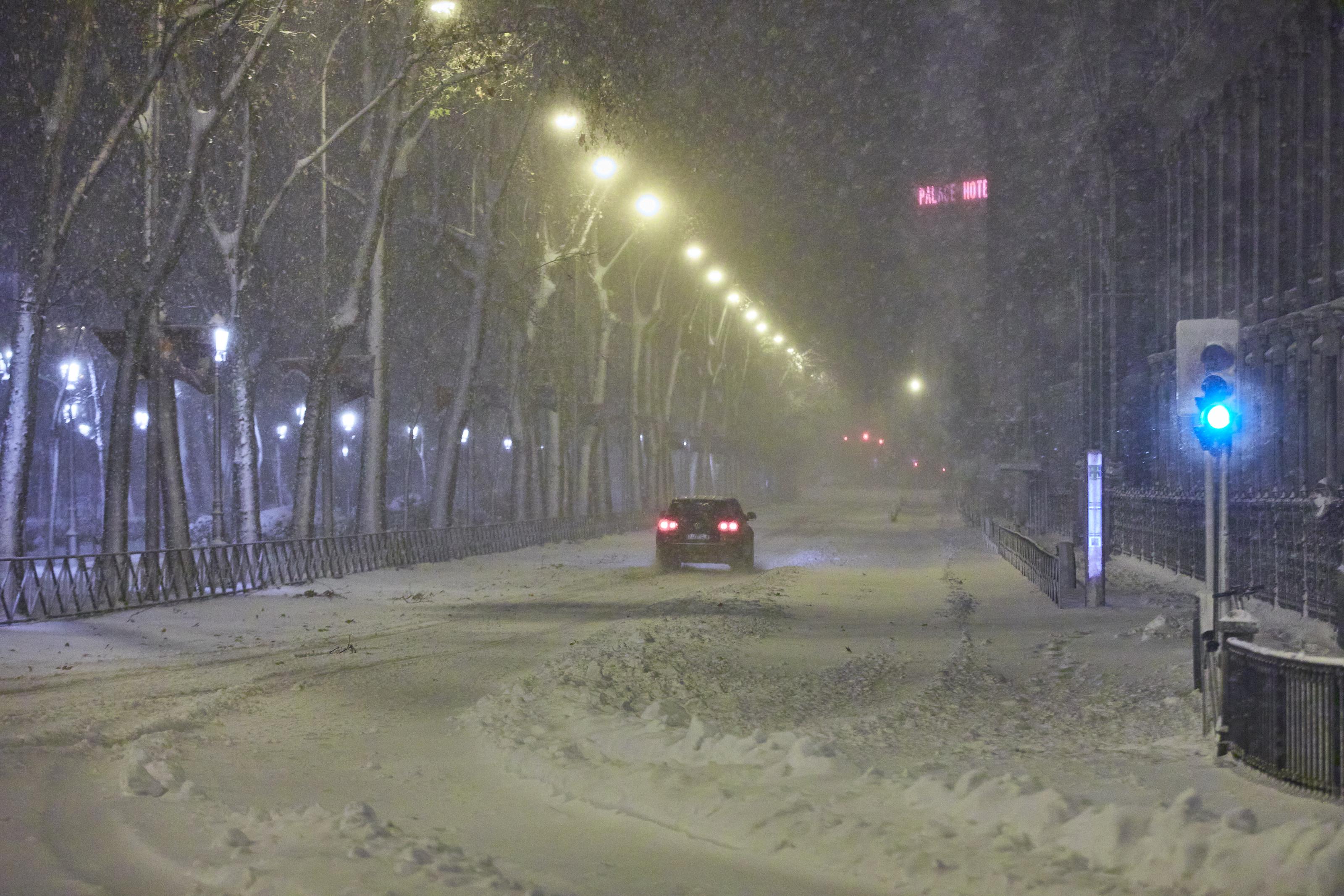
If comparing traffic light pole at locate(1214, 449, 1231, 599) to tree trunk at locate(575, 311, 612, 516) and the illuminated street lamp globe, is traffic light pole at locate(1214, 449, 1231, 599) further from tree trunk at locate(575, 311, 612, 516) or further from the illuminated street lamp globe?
tree trunk at locate(575, 311, 612, 516)

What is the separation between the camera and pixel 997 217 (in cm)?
8225

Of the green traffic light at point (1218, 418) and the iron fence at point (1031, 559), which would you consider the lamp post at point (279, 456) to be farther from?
the green traffic light at point (1218, 418)

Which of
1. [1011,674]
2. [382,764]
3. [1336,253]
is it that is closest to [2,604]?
[382,764]

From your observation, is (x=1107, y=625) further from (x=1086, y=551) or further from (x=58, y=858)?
(x=58, y=858)

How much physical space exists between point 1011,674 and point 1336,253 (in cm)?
1701

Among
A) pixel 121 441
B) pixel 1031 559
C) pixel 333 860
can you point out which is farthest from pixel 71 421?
pixel 333 860

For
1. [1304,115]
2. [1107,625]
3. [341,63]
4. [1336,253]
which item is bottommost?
[1107,625]

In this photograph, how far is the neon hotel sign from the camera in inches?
5861

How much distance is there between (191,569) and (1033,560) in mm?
16477

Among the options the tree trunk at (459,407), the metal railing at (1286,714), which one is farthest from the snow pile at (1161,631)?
the tree trunk at (459,407)

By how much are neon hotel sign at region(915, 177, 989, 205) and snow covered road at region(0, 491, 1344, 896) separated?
13502 cm

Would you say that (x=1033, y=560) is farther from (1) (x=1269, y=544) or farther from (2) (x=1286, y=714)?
(2) (x=1286, y=714)

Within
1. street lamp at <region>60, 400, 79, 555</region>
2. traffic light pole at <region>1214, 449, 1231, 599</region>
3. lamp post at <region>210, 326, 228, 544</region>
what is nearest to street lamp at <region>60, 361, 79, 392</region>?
street lamp at <region>60, 400, 79, 555</region>

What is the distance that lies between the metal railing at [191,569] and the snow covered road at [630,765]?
100 centimetres
